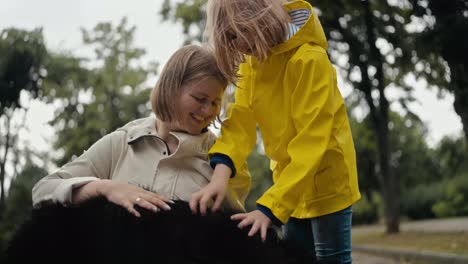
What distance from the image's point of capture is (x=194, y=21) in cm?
2006


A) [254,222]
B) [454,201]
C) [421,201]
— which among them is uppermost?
[254,222]

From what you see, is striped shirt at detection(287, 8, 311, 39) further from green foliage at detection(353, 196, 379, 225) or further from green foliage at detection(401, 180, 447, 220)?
green foliage at detection(353, 196, 379, 225)

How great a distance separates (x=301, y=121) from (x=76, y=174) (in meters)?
0.86

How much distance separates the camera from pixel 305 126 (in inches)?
89.4

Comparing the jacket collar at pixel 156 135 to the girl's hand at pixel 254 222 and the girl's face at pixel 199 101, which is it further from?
the girl's hand at pixel 254 222

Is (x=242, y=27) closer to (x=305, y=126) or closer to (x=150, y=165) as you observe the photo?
(x=305, y=126)

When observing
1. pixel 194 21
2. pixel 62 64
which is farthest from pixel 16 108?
pixel 194 21

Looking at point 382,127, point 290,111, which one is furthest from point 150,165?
point 382,127

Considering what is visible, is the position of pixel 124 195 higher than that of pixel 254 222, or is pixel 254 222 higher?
pixel 124 195

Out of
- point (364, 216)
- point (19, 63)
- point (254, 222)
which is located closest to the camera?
point (254, 222)

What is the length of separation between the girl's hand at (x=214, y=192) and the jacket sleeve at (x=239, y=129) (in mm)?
82

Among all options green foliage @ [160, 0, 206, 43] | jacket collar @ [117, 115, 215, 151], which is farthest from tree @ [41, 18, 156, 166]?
jacket collar @ [117, 115, 215, 151]

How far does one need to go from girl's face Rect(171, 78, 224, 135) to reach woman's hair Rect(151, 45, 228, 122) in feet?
0.06

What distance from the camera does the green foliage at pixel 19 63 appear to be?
50.5ft
